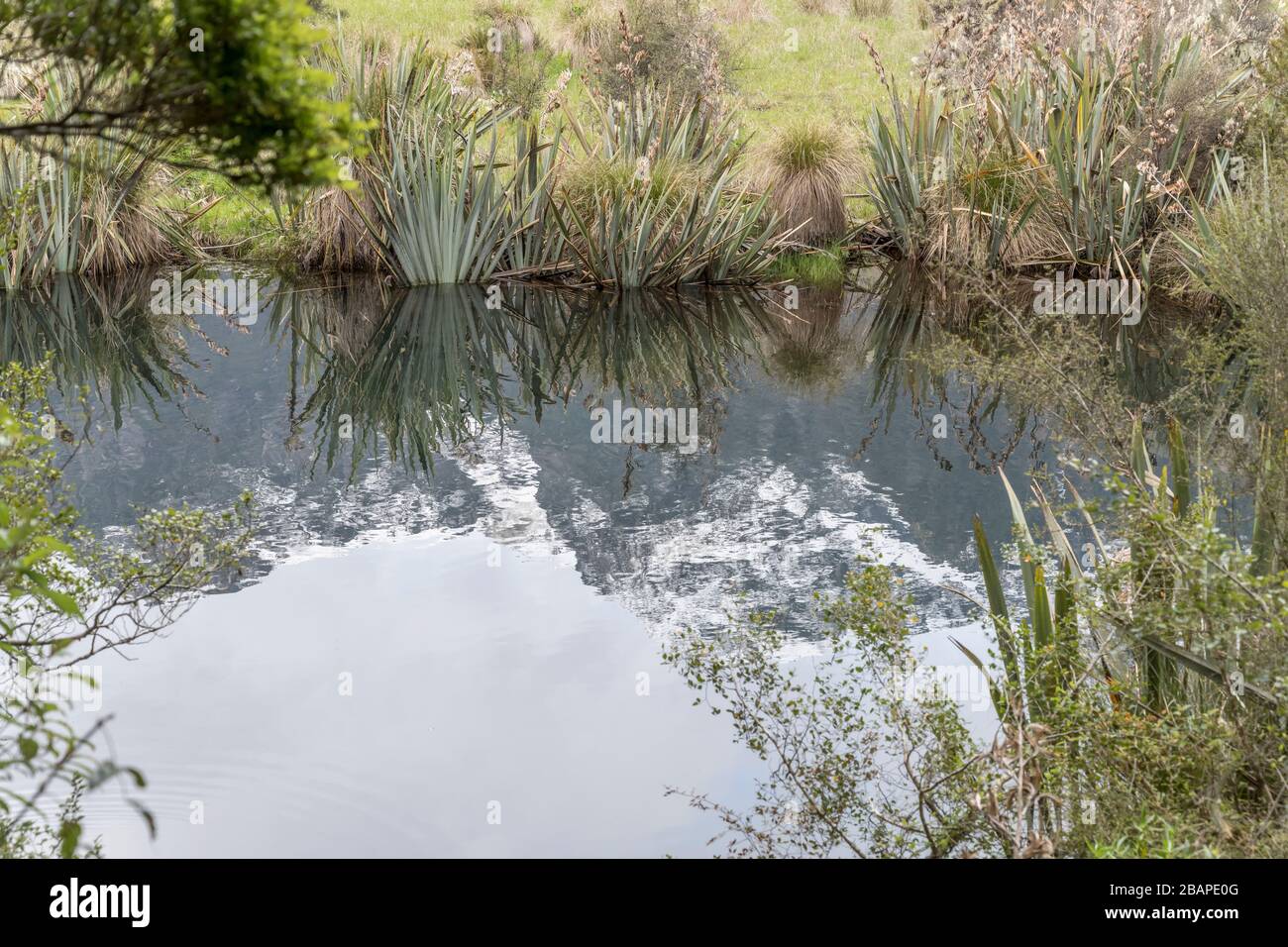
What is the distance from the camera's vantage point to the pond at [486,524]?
418 cm

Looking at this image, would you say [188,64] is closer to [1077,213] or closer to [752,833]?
[752,833]

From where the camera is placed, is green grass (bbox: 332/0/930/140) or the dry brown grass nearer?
the dry brown grass

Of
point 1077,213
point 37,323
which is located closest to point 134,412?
point 37,323

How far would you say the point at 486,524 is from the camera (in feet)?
22.6

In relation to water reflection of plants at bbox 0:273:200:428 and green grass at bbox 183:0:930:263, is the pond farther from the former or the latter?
green grass at bbox 183:0:930:263

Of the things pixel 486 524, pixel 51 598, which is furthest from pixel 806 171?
pixel 51 598

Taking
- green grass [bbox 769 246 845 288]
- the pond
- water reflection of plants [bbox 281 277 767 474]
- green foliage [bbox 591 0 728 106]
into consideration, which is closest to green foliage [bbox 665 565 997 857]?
the pond

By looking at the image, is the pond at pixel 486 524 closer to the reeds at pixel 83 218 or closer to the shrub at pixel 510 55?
the reeds at pixel 83 218

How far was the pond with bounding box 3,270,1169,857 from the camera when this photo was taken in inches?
165

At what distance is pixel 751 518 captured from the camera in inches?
268

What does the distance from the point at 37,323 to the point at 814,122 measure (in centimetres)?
815

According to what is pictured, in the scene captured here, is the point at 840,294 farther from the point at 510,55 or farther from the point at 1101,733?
the point at 510,55

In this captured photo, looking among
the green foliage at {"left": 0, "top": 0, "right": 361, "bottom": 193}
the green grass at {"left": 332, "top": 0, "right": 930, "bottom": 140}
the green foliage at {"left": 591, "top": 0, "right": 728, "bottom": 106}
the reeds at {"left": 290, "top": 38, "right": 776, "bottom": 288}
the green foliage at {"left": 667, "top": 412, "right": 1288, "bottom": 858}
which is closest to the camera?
the green foliage at {"left": 0, "top": 0, "right": 361, "bottom": 193}
